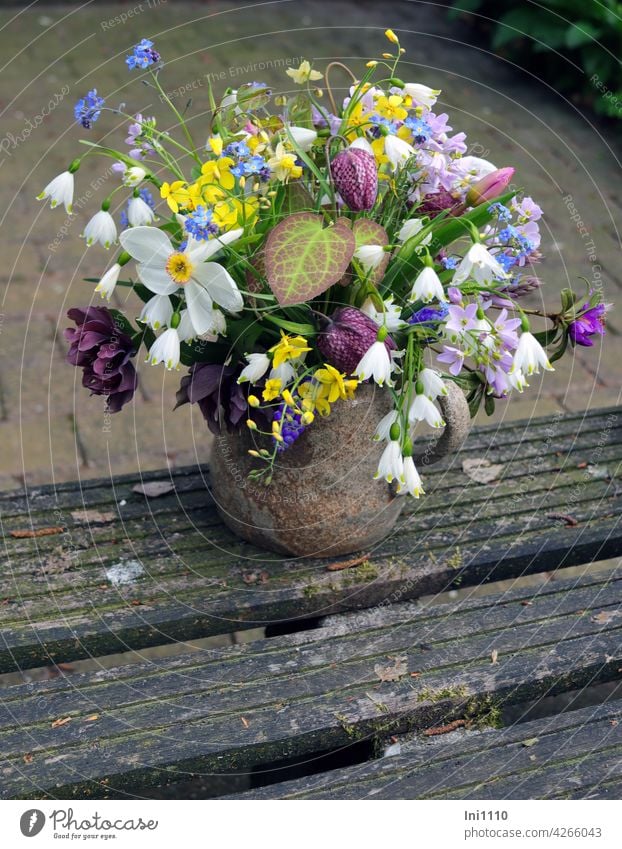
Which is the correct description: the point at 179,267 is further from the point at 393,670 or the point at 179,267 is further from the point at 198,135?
the point at 198,135

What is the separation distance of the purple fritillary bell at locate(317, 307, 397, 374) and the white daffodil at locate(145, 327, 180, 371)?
0.55 ft

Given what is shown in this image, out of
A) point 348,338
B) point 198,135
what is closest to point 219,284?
point 348,338

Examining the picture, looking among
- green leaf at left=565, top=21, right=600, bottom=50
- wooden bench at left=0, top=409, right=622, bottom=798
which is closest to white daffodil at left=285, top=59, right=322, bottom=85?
wooden bench at left=0, top=409, right=622, bottom=798

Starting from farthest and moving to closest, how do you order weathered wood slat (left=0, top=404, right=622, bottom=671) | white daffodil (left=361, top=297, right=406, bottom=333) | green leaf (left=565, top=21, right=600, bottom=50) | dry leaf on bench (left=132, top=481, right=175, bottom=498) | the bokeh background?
green leaf (left=565, top=21, right=600, bottom=50) < the bokeh background < dry leaf on bench (left=132, top=481, right=175, bottom=498) < weathered wood slat (left=0, top=404, right=622, bottom=671) < white daffodil (left=361, top=297, right=406, bottom=333)

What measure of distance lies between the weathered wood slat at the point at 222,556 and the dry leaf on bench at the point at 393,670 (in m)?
0.14

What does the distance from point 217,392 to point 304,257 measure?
23 cm

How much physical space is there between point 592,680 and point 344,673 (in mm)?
321

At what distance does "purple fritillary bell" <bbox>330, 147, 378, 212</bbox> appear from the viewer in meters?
1.20

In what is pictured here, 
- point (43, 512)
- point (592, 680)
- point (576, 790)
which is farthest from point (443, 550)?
point (43, 512)

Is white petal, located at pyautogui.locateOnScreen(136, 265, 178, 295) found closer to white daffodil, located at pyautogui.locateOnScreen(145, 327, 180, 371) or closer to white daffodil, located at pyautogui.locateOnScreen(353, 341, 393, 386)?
white daffodil, located at pyautogui.locateOnScreen(145, 327, 180, 371)

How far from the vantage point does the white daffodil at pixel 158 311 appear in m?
1.22

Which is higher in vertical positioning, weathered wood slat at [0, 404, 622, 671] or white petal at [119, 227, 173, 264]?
white petal at [119, 227, 173, 264]

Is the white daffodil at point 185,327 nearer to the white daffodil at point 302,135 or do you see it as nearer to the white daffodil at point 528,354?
the white daffodil at point 302,135

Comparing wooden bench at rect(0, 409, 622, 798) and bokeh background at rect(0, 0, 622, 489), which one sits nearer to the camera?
wooden bench at rect(0, 409, 622, 798)
